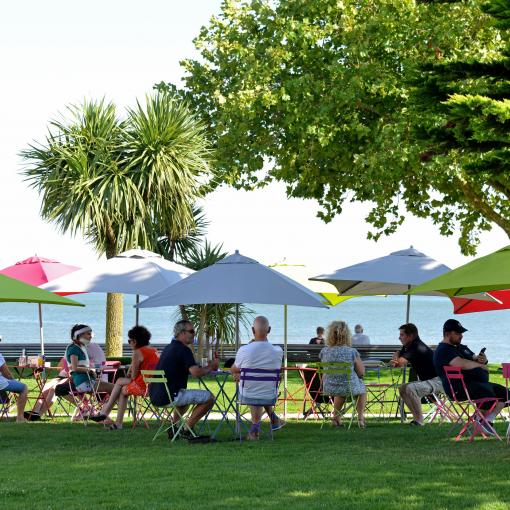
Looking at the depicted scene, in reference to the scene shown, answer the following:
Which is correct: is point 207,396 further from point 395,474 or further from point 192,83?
point 192,83

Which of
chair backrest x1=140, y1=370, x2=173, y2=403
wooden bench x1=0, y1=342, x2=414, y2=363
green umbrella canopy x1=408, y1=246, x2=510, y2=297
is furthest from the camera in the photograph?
wooden bench x1=0, y1=342, x2=414, y2=363

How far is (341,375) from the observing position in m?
13.1

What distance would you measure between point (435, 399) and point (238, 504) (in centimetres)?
634

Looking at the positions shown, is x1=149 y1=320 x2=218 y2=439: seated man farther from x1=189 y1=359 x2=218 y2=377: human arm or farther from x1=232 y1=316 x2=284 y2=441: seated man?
x1=232 y1=316 x2=284 y2=441: seated man

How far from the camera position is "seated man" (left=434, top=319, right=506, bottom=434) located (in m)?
11.8

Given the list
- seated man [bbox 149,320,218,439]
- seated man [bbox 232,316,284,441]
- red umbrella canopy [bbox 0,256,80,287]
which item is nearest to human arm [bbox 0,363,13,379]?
seated man [bbox 149,320,218,439]

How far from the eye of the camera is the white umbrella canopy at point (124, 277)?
15.0m

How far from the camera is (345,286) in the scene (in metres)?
16.2

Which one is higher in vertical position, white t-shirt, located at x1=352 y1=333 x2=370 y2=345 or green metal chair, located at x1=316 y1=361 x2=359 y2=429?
white t-shirt, located at x1=352 y1=333 x2=370 y2=345

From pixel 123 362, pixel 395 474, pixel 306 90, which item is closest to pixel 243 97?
pixel 306 90

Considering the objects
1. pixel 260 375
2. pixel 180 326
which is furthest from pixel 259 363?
pixel 180 326

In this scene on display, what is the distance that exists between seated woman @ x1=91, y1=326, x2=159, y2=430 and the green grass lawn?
656mm

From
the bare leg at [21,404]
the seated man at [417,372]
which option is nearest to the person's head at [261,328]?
the seated man at [417,372]

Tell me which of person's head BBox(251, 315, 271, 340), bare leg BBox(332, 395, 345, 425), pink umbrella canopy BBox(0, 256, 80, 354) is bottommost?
bare leg BBox(332, 395, 345, 425)
